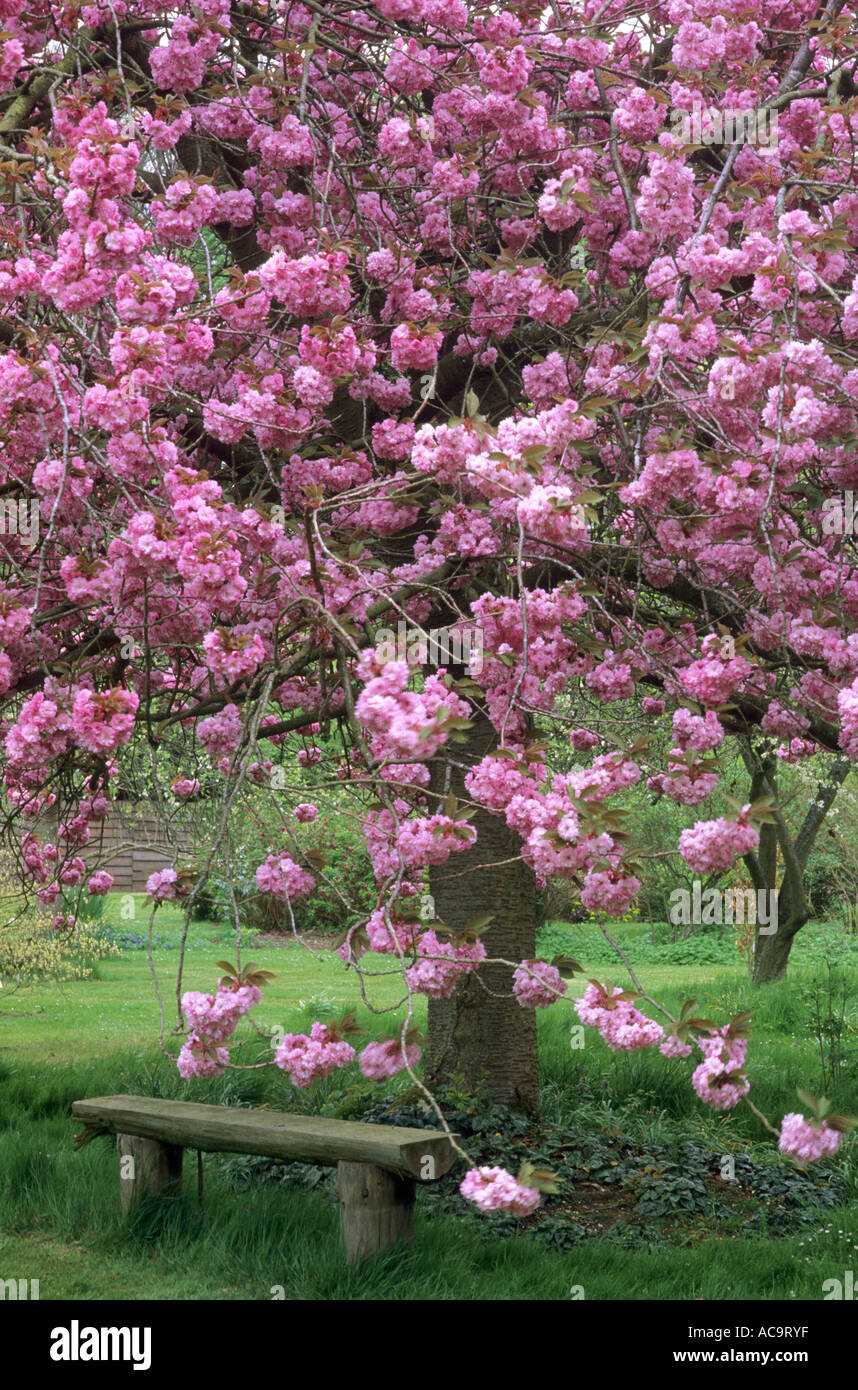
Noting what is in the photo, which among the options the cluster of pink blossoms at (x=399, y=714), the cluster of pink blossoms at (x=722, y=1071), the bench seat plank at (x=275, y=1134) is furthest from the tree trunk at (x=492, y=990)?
the cluster of pink blossoms at (x=399, y=714)

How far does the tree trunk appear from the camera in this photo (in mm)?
5375

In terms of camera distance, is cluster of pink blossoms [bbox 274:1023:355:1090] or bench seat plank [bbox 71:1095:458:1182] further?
bench seat plank [bbox 71:1095:458:1182]

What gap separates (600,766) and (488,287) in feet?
6.23

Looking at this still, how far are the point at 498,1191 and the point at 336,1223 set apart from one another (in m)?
2.06

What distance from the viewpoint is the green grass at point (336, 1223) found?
3.68 m

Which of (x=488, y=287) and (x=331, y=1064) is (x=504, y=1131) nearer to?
(x=331, y=1064)

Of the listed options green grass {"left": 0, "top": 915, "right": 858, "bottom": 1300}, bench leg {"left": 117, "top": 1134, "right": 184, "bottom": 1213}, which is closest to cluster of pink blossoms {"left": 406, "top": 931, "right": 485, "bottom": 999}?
green grass {"left": 0, "top": 915, "right": 858, "bottom": 1300}

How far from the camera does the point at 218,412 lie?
3096 mm

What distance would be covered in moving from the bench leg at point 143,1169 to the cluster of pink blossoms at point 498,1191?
2.28 meters

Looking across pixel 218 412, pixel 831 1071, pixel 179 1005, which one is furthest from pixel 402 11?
pixel 831 1071

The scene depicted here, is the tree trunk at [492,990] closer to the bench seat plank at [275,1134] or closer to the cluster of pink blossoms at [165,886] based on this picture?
the bench seat plank at [275,1134]

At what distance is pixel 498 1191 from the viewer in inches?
86.4

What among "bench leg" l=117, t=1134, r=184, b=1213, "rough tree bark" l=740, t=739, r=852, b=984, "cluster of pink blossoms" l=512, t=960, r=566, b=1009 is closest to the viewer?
"cluster of pink blossoms" l=512, t=960, r=566, b=1009

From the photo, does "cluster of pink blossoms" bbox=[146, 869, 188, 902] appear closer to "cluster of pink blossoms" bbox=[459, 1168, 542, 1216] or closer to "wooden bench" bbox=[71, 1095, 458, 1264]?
"wooden bench" bbox=[71, 1095, 458, 1264]
